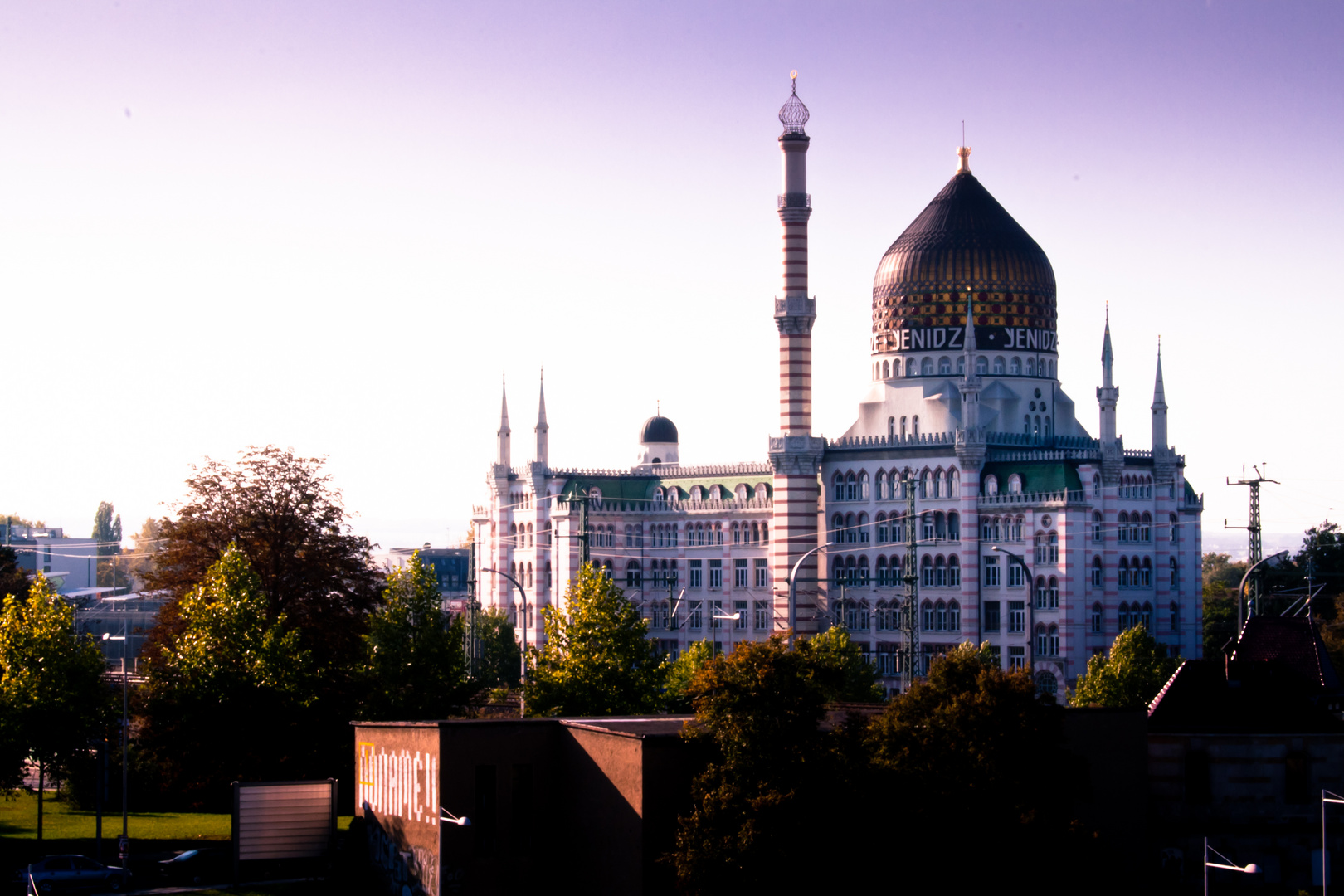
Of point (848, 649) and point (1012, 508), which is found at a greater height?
point (1012, 508)

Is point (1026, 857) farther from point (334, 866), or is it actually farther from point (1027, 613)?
point (1027, 613)

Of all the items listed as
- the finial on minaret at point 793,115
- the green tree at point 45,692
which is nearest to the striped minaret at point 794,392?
the finial on minaret at point 793,115

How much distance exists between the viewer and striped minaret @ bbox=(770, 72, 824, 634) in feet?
415

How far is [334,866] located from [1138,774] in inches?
866

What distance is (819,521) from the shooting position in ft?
437

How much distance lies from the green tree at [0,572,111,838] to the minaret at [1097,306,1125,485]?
6615 centimetres

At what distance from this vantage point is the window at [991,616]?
403 ft

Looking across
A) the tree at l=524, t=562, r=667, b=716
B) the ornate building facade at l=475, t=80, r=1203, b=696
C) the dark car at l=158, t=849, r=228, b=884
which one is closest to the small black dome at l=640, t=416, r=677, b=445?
the ornate building facade at l=475, t=80, r=1203, b=696

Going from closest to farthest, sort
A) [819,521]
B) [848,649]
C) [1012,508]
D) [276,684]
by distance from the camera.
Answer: [276,684]
[848,649]
[1012,508]
[819,521]

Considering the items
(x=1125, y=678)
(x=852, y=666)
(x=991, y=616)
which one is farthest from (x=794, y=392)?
(x=1125, y=678)

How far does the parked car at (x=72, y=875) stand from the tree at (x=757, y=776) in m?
17.8

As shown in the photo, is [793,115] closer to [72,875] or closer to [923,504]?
[923,504]

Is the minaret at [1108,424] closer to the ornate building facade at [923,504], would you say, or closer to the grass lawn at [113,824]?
the ornate building facade at [923,504]

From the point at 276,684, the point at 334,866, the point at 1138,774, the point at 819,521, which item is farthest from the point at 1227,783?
the point at 819,521
